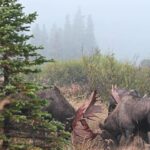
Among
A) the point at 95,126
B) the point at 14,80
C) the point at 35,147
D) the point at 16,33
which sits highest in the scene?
the point at 16,33

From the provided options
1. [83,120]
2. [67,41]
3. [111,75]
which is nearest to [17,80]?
[83,120]

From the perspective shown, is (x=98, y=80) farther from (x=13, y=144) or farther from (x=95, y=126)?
(x=13, y=144)

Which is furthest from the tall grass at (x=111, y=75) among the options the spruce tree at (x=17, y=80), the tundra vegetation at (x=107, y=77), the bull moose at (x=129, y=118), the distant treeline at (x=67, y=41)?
the distant treeline at (x=67, y=41)

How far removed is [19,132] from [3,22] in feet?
5.07

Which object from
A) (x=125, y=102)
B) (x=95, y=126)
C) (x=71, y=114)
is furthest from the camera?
(x=95, y=126)

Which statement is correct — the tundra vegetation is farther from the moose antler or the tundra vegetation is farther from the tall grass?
the moose antler

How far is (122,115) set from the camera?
1405 cm

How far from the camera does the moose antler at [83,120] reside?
12297 millimetres

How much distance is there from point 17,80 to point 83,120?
16.8 feet

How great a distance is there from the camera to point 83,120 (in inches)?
484

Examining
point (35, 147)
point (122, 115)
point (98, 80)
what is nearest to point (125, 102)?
point (122, 115)

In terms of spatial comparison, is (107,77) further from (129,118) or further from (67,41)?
(67,41)

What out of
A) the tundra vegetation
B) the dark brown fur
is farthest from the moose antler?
the tundra vegetation

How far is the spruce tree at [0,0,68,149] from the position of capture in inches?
284
